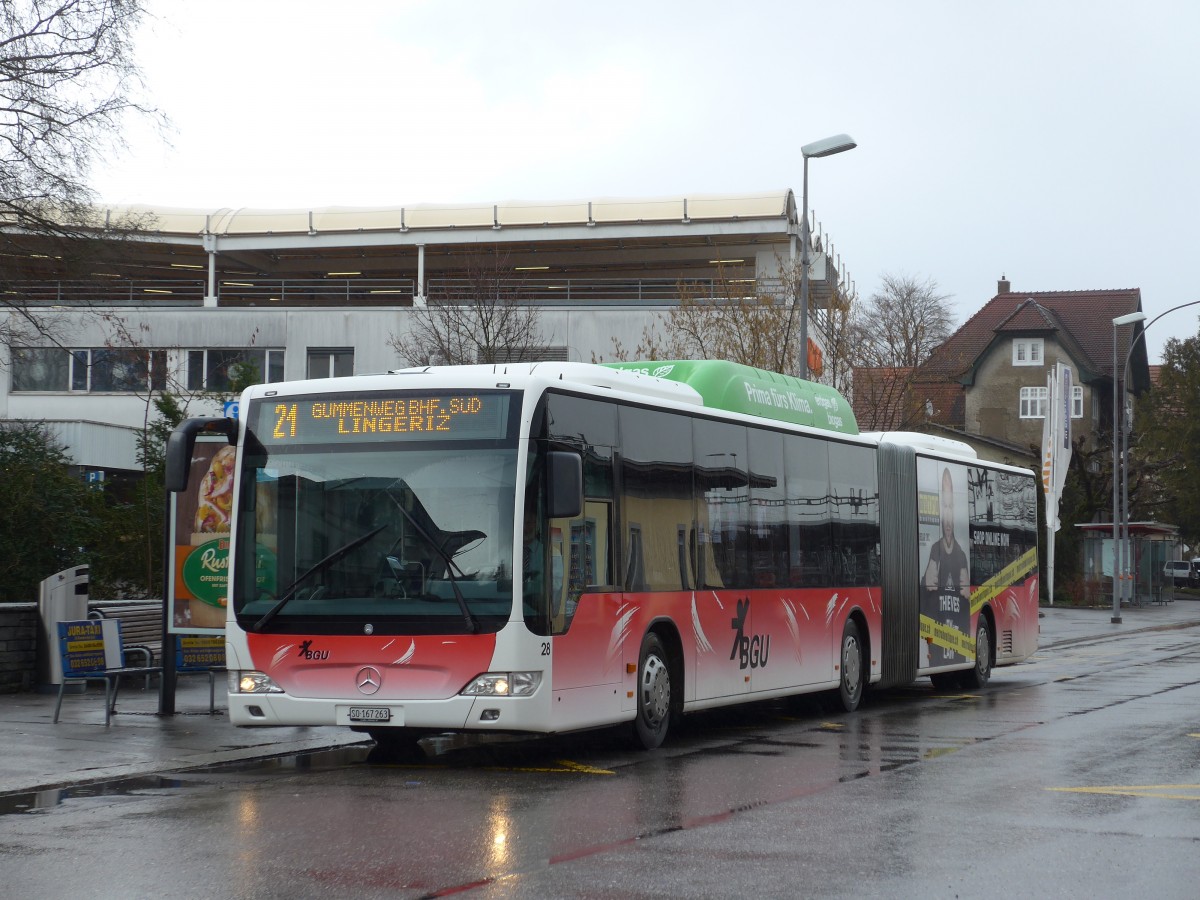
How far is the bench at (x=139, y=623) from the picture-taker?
737 inches

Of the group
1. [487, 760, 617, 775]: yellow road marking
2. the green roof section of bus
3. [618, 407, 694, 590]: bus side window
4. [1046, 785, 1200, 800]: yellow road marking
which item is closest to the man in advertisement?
the green roof section of bus

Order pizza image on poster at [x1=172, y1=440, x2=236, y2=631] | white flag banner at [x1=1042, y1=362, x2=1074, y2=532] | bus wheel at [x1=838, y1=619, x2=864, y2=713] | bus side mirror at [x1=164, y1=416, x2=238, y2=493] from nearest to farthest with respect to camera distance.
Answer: bus side mirror at [x1=164, y1=416, x2=238, y2=493] → pizza image on poster at [x1=172, y1=440, x2=236, y2=631] → bus wheel at [x1=838, y1=619, x2=864, y2=713] → white flag banner at [x1=1042, y1=362, x2=1074, y2=532]

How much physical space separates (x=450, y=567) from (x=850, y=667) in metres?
7.64

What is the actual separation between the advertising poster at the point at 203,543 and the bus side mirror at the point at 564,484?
17.5ft

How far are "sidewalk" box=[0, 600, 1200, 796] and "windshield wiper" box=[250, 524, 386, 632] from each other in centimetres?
131

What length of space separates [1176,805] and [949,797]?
54.1 inches

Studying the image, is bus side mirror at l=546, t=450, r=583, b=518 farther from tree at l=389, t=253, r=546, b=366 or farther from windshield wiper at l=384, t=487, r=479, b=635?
tree at l=389, t=253, r=546, b=366

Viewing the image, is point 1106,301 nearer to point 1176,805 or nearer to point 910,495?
point 910,495

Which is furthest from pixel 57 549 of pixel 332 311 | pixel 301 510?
pixel 332 311

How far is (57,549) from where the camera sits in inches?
787

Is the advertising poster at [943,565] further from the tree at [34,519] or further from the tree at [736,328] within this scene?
the tree at [736,328]

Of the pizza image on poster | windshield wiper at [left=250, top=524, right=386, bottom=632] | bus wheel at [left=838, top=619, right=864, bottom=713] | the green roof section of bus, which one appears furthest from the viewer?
Result: bus wheel at [left=838, top=619, right=864, bottom=713]

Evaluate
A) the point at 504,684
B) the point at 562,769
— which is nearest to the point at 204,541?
the point at 562,769

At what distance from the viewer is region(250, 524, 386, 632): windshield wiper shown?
39.0 feet
